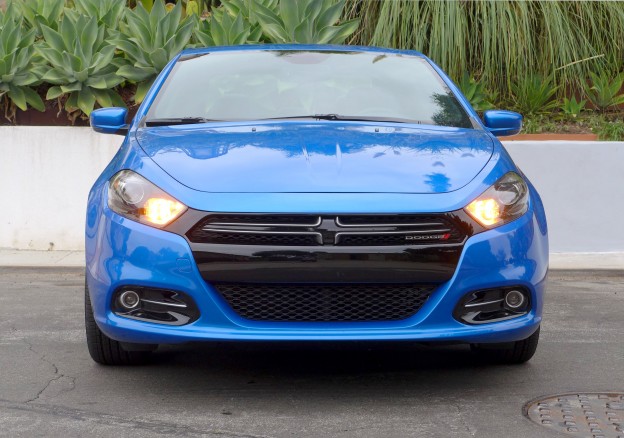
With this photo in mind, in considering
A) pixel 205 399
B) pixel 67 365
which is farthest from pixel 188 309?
pixel 67 365

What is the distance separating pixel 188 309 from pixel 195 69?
2.01 m

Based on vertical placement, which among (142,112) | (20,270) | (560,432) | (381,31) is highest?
(142,112)

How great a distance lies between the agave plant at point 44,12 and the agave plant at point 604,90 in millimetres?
4833

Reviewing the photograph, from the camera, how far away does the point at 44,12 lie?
11.1m

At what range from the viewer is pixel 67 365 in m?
5.84

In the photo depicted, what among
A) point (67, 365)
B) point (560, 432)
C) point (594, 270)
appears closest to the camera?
point (560, 432)

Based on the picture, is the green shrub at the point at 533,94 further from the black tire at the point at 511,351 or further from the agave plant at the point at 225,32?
the black tire at the point at 511,351

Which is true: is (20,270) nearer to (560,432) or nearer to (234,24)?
(234,24)

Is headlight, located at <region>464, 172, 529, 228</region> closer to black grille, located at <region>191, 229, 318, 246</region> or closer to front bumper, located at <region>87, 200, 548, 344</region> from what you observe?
front bumper, located at <region>87, 200, 548, 344</region>

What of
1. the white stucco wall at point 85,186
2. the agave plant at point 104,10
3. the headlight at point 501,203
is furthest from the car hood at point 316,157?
the agave plant at point 104,10

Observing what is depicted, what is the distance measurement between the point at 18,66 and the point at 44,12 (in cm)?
74

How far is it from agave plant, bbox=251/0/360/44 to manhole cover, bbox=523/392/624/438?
605 cm

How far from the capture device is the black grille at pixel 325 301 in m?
4.88

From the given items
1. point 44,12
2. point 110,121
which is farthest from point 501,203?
point 44,12
